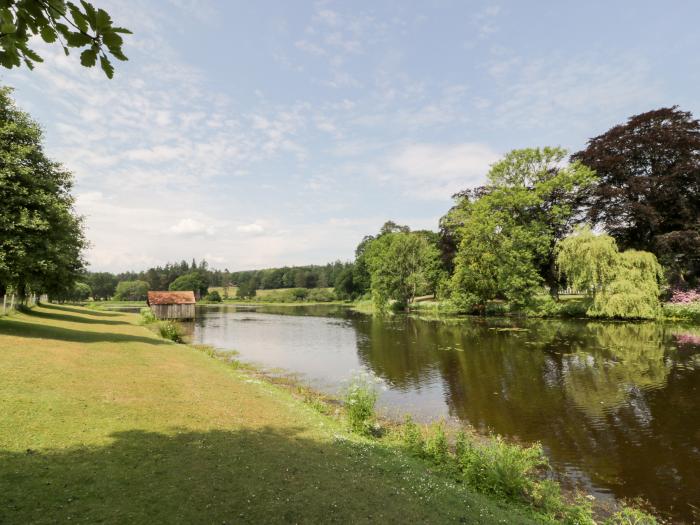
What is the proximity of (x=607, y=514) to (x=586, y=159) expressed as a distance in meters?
48.3

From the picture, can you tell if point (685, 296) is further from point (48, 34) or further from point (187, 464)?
point (48, 34)

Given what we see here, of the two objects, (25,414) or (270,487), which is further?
(25,414)

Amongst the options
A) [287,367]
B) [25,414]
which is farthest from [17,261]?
[287,367]

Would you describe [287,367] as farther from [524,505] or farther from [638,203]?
[638,203]

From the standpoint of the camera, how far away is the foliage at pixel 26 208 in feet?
61.0

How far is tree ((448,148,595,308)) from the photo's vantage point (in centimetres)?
4572

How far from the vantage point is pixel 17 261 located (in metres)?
18.6

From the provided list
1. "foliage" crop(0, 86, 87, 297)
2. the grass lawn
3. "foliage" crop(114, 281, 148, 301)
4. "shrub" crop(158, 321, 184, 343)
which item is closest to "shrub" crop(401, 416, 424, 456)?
the grass lawn

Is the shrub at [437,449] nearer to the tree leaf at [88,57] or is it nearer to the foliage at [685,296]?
the tree leaf at [88,57]

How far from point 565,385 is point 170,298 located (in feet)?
196

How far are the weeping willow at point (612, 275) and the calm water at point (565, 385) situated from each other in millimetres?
2030

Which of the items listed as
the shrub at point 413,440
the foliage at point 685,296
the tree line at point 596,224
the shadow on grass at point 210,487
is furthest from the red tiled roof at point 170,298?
the foliage at point 685,296

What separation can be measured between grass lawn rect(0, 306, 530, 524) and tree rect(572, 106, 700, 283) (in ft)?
141

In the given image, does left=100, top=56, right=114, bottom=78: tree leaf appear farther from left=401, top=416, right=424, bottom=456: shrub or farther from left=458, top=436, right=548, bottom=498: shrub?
left=401, top=416, right=424, bottom=456: shrub
